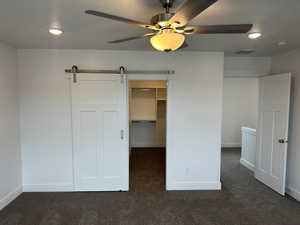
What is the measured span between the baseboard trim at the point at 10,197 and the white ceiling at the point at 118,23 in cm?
235

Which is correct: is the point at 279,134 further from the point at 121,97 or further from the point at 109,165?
the point at 109,165

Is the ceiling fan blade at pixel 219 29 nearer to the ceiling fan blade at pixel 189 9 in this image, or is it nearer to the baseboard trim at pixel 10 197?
the ceiling fan blade at pixel 189 9

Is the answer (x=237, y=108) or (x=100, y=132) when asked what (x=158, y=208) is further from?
(x=237, y=108)

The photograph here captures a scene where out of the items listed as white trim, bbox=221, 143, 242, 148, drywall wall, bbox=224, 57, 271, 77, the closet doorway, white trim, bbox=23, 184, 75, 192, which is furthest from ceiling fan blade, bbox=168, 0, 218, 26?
white trim, bbox=221, 143, 242, 148

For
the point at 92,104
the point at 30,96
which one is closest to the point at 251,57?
the point at 92,104

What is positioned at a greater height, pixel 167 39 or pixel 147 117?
pixel 167 39

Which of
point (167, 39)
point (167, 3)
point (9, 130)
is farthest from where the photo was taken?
point (9, 130)

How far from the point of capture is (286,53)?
332 centimetres

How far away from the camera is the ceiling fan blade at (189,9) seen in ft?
3.39

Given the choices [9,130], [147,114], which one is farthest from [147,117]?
[9,130]

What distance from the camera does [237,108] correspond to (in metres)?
6.49

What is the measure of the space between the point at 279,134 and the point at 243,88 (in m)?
3.59

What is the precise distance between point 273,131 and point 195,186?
1.73m

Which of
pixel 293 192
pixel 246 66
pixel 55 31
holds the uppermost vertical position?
pixel 55 31
